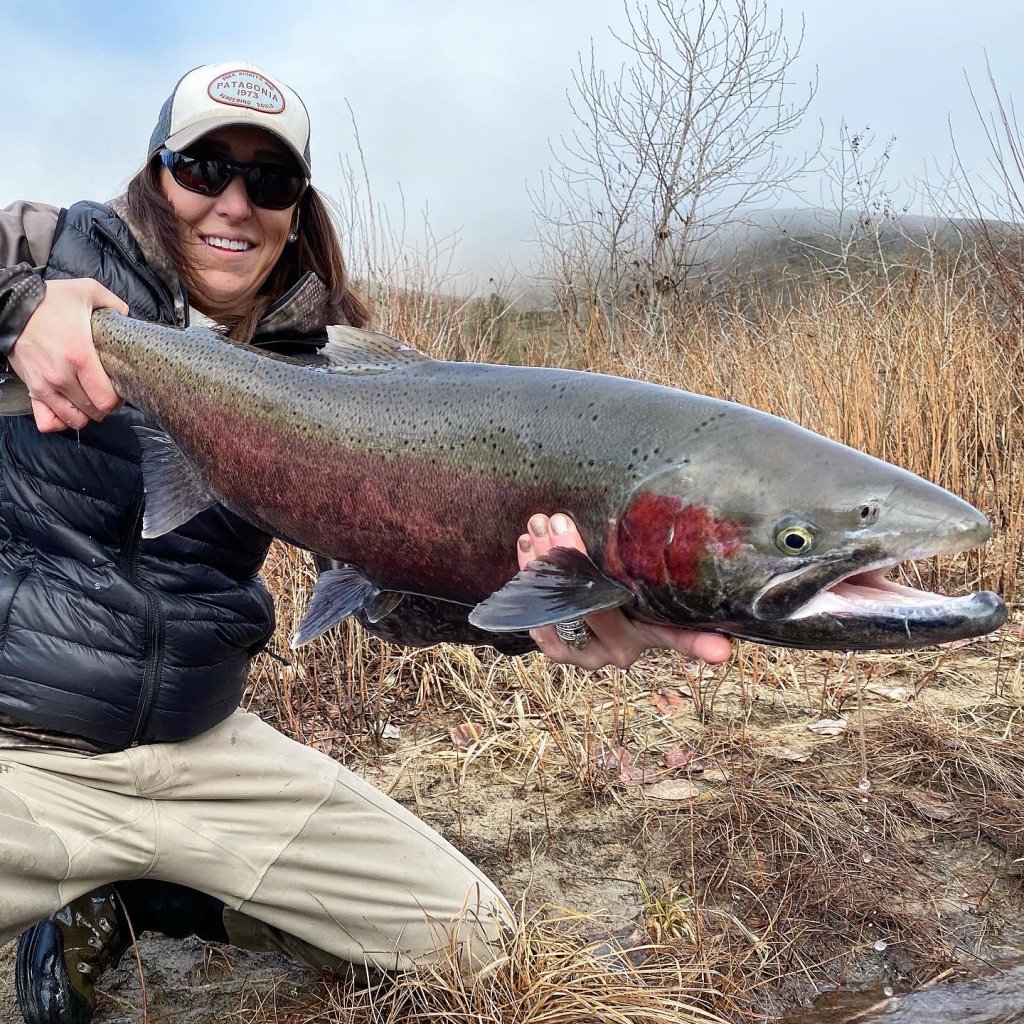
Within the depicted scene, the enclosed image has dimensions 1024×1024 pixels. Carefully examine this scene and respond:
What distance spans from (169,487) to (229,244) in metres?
0.85

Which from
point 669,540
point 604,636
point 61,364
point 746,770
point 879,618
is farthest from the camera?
point 746,770

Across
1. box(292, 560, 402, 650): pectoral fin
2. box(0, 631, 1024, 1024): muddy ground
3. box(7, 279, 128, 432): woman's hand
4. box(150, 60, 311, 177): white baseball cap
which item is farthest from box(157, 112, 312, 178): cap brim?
box(0, 631, 1024, 1024): muddy ground

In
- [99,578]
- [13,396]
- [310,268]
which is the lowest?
[99,578]

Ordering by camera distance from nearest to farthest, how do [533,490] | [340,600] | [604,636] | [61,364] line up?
[533,490] < [604,636] < [340,600] < [61,364]

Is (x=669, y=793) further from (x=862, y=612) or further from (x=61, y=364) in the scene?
(x=61, y=364)

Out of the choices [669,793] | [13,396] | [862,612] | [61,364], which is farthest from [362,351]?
[669,793]

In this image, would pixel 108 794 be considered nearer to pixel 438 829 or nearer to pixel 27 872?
pixel 27 872

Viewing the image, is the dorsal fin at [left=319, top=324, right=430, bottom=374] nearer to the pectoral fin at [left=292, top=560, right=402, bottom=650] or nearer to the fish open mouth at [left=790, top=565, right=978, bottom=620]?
the pectoral fin at [left=292, top=560, right=402, bottom=650]

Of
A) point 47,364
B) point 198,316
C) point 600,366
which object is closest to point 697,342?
point 600,366

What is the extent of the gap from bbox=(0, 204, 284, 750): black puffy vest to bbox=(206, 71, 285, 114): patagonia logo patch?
427mm

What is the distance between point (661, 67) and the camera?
12148 millimetres

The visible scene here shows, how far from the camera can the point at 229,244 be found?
261cm

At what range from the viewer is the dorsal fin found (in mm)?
1908

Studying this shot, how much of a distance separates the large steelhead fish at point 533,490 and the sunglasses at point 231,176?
0.59m
